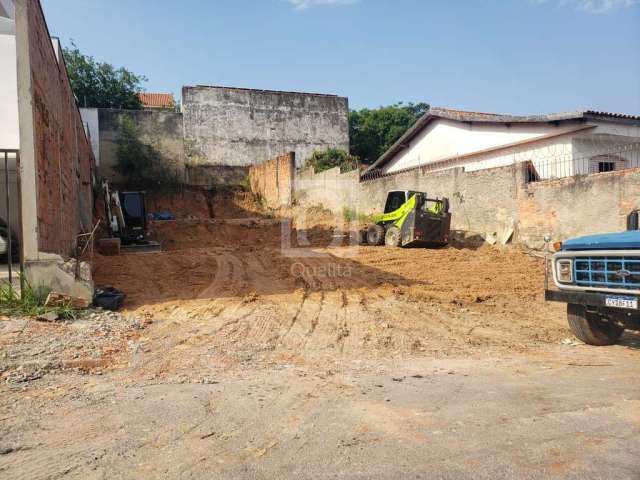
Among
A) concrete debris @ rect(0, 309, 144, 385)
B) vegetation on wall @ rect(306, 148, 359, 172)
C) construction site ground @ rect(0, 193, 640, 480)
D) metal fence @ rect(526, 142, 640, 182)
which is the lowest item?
construction site ground @ rect(0, 193, 640, 480)

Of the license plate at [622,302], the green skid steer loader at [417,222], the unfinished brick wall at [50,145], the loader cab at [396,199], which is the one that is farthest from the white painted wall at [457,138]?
the unfinished brick wall at [50,145]

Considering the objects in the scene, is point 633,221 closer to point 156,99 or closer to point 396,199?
point 396,199

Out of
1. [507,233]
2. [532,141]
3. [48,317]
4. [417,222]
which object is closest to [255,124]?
[532,141]

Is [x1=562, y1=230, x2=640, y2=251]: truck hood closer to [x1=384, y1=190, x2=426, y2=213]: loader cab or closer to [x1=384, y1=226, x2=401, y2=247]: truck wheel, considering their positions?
[x1=384, y1=226, x2=401, y2=247]: truck wheel

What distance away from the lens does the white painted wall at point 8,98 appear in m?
8.51

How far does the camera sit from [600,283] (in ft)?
19.3

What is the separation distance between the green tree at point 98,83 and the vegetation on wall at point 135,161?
7.13 meters

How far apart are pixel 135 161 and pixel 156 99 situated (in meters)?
17.1

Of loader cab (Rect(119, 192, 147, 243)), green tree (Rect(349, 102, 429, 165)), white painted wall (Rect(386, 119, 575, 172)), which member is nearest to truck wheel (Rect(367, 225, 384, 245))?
white painted wall (Rect(386, 119, 575, 172))

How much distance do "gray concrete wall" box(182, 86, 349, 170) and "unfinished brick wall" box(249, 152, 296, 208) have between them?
2.85 m

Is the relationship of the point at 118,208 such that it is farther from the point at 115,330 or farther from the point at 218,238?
the point at 115,330

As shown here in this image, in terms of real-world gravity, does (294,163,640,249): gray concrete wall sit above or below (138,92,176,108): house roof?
below

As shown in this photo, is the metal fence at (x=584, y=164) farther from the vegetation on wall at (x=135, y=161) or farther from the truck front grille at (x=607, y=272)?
the vegetation on wall at (x=135, y=161)

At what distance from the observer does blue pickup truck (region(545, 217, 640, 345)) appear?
18.2 feet
